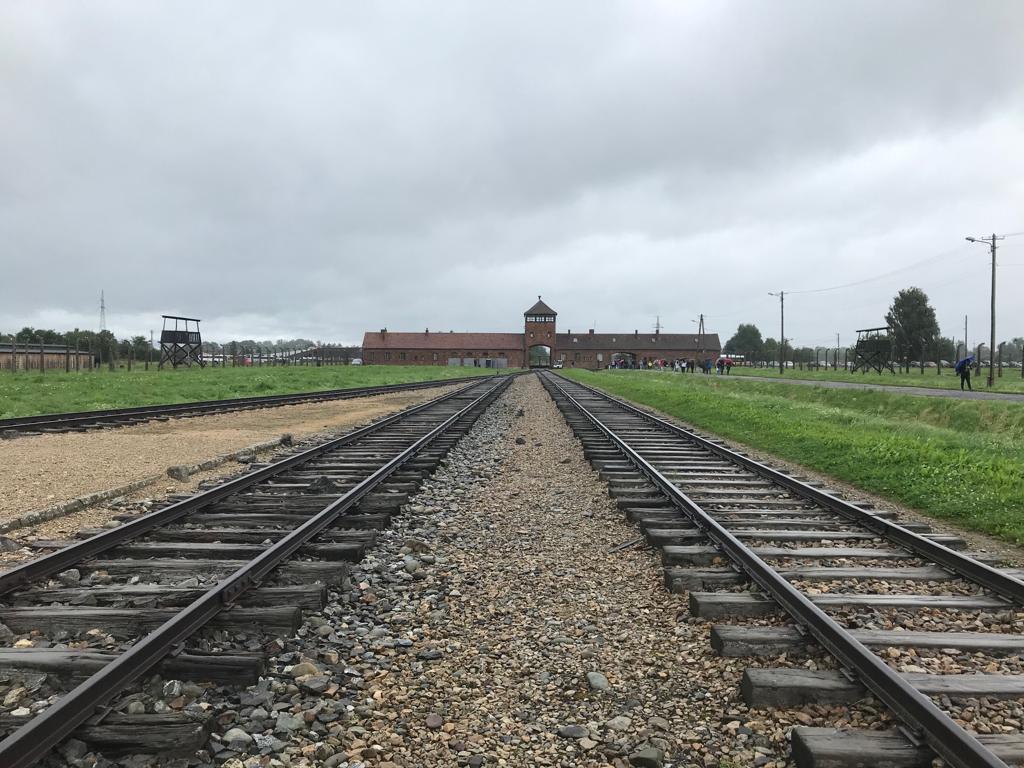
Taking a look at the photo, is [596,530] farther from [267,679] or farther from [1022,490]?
[1022,490]

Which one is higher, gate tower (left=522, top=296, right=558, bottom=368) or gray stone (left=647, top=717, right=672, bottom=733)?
gate tower (left=522, top=296, right=558, bottom=368)

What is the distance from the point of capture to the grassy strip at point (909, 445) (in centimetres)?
787

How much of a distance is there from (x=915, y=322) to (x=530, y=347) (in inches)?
2510

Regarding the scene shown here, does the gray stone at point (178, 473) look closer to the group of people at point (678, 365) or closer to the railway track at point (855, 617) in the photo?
the railway track at point (855, 617)

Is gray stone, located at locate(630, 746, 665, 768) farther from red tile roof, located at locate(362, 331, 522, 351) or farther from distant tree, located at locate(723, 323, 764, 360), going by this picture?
distant tree, located at locate(723, 323, 764, 360)

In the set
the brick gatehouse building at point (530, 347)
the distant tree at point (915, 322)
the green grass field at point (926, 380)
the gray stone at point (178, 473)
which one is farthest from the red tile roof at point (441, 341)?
the gray stone at point (178, 473)

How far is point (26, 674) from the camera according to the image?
330cm

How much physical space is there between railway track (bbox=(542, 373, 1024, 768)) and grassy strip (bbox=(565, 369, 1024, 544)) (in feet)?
5.62

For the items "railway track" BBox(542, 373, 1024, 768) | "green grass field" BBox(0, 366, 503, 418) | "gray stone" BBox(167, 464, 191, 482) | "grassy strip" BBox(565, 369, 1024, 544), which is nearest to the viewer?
"railway track" BBox(542, 373, 1024, 768)

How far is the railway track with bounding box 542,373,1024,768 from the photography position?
274 cm

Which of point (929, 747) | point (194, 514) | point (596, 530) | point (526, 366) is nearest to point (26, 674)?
point (194, 514)

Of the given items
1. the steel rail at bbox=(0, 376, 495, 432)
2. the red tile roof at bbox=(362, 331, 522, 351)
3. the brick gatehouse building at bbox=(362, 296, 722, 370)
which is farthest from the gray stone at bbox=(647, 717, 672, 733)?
the red tile roof at bbox=(362, 331, 522, 351)

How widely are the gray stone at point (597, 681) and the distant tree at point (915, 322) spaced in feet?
309

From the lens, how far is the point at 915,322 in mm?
85500
